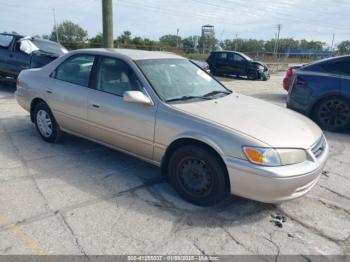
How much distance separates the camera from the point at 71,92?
432cm

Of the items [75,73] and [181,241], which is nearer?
[181,241]

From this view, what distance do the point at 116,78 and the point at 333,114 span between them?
14.9 ft

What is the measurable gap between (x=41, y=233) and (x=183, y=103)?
74.7 inches

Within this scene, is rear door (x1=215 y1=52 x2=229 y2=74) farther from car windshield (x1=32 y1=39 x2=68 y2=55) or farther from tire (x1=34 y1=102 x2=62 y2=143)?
tire (x1=34 y1=102 x2=62 y2=143)

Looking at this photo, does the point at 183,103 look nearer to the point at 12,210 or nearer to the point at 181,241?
the point at 181,241

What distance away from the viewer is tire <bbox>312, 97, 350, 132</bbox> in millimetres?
6137

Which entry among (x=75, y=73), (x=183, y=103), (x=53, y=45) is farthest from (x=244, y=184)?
(x=53, y=45)

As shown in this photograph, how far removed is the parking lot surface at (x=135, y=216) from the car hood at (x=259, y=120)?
78 centimetres

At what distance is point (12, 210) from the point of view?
304cm

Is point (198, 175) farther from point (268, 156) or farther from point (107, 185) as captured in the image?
point (107, 185)

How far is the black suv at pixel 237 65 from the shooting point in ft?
57.1

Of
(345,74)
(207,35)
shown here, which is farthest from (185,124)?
(207,35)

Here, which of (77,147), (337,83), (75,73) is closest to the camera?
(75,73)

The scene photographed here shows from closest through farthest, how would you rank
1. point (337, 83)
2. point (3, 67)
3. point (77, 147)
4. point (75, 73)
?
point (75, 73)
point (77, 147)
point (337, 83)
point (3, 67)
